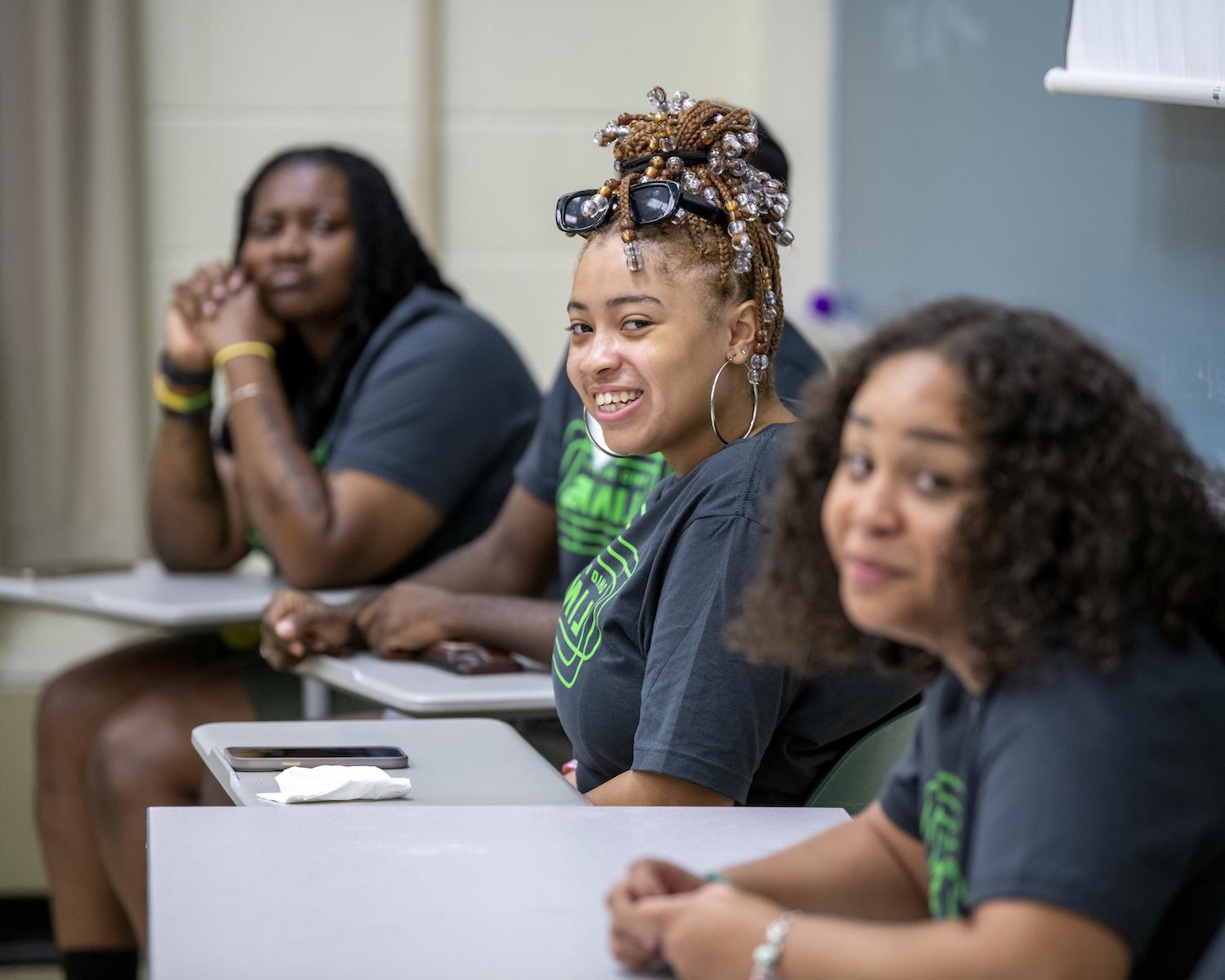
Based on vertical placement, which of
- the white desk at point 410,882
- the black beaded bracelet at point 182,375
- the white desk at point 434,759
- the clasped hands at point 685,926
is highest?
the black beaded bracelet at point 182,375

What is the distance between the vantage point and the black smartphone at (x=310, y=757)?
1407 mm

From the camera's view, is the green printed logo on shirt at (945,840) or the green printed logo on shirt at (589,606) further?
the green printed logo on shirt at (589,606)

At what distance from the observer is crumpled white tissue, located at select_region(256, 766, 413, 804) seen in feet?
4.23

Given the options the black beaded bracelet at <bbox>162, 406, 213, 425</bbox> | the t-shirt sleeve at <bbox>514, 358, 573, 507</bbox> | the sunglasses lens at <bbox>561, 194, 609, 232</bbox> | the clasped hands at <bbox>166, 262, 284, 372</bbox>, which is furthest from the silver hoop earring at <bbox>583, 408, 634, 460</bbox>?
the black beaded bracelet at <bbox>162, 406, 213, 425</bbox>

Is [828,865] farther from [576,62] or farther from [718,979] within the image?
[576,62]

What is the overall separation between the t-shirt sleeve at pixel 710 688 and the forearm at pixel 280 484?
120 cm

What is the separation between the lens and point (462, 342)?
258 cm

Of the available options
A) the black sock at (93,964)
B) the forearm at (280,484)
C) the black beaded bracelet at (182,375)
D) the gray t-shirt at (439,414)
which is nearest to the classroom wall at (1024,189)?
the gray t-shirt at (439,414)

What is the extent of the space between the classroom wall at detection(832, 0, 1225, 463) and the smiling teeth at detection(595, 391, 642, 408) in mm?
324

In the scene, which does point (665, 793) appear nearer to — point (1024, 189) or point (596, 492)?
point (596, 492)

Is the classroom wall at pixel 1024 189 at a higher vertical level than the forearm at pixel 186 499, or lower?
higher

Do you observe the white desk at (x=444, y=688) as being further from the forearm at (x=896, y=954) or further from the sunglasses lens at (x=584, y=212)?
the forearm at (x=896, y=954)

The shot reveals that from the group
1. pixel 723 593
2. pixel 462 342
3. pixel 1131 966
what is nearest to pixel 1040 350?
pixel 1131 966

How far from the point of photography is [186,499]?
9.18 ft
